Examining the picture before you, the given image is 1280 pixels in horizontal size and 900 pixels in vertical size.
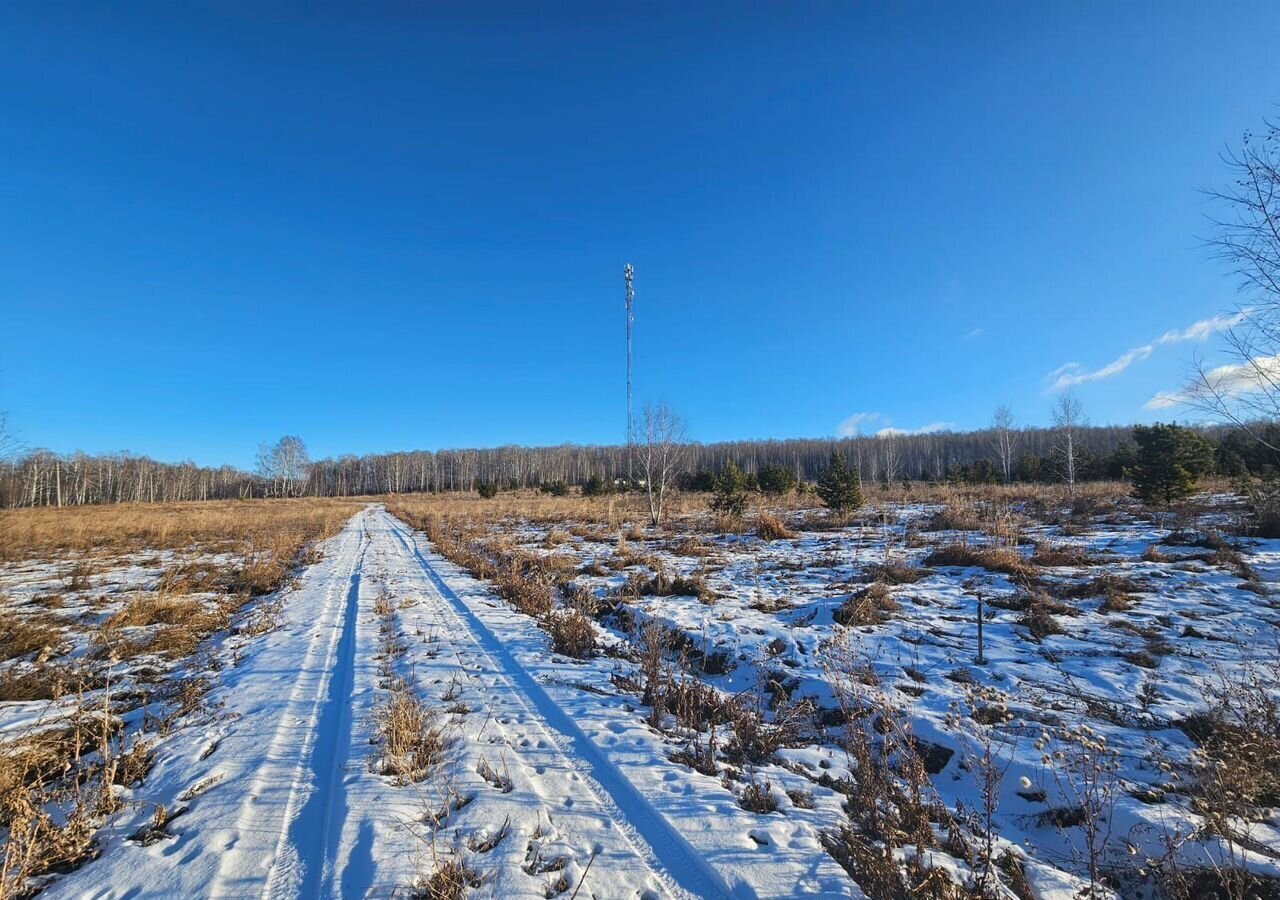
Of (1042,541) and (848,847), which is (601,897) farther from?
(1042,541)

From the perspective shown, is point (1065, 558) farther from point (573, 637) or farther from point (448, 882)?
point (448, 882)

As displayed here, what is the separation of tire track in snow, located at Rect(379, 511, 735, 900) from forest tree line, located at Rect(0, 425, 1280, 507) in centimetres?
3849

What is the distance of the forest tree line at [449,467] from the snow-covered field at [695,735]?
36186mm

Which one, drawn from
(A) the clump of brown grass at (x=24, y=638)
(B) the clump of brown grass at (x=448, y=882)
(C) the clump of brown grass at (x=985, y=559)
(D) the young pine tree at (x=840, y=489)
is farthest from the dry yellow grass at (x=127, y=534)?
(C) the clump of brown grass at (x=985, y=559)

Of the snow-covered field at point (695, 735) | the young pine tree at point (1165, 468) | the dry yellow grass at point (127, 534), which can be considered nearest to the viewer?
the snow-covered field at point (695, 735)

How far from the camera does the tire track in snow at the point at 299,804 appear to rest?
2410 mm

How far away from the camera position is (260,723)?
405 cm

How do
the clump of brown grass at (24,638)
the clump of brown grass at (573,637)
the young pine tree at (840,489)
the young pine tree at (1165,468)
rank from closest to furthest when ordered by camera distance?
the clump of brown grass at (573,637) → the clump of brown grass at (24,638) → the young pine tree at (1165,468) → the young pine tree at (840,489)

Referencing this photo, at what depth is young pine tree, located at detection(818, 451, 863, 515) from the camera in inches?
703

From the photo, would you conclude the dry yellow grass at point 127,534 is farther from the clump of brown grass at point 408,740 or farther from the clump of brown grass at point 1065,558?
A: the clump of brown grass at point 1065,558

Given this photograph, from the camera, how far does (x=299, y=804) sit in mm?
3000

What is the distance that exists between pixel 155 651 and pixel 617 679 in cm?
622

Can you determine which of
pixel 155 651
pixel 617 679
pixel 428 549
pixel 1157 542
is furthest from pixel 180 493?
pixel 1157 542

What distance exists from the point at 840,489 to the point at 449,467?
93.4 meters
